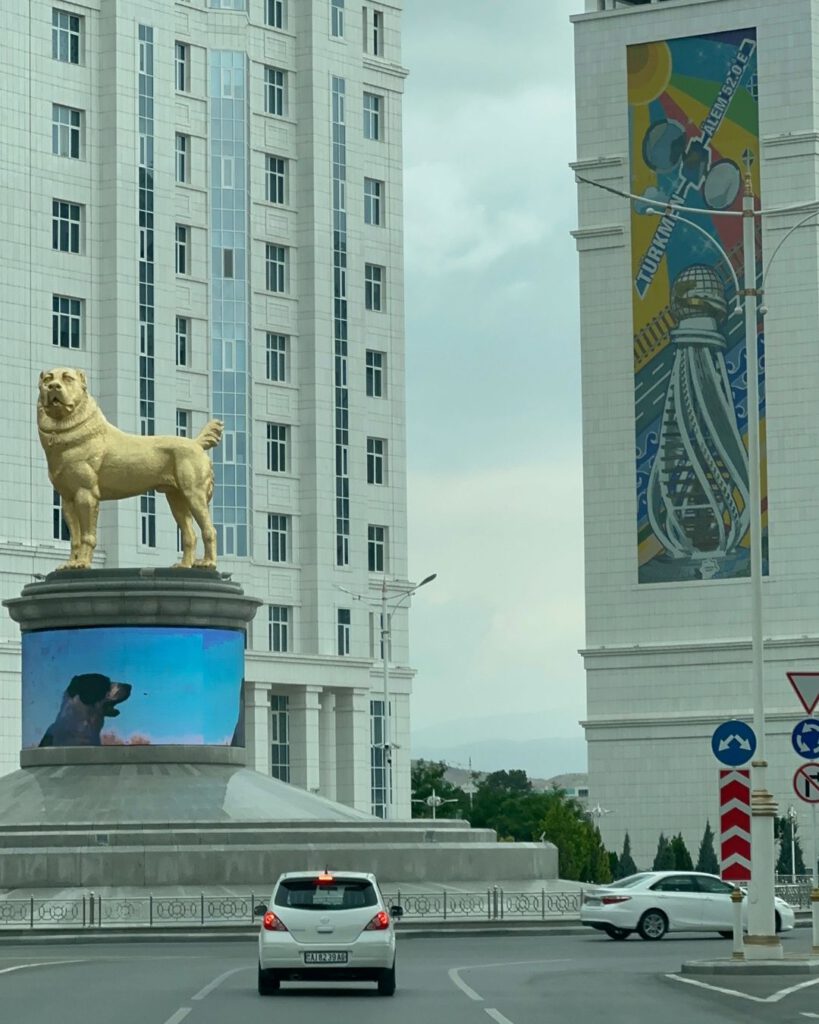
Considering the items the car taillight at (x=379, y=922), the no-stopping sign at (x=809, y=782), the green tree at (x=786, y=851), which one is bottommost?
the green tree at (x=786, y=851)

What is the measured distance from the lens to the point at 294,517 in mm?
102688

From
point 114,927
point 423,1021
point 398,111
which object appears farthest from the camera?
point 398,111

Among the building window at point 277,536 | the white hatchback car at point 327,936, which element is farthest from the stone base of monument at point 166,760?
the building window at point 277,536

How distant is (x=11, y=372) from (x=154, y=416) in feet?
23.0

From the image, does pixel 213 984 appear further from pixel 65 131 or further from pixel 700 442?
pixel 700 442

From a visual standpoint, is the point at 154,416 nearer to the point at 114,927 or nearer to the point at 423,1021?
the point at 114,927

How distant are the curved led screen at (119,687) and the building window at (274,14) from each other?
52.8 meters

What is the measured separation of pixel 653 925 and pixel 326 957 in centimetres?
2039

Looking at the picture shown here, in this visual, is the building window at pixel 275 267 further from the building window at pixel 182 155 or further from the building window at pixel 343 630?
the building window at pixel 343 630

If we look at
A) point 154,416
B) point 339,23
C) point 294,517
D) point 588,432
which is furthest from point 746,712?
point 339,23

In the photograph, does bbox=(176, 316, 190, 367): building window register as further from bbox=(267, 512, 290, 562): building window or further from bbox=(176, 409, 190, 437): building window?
bbox=(267, 512, 290, 562): building window

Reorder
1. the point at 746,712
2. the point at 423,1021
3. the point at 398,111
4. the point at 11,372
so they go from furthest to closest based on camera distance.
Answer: the point at 398,111
the point at 746,712
the point at 11,372
the point at 423,1021

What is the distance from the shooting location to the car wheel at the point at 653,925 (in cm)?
4906

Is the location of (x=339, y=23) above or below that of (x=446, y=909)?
above
